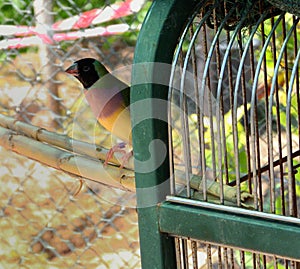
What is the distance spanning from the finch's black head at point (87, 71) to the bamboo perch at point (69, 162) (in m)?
0.14

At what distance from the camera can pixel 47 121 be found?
97.2 inches

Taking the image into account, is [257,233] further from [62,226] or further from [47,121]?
Result: [47,121]

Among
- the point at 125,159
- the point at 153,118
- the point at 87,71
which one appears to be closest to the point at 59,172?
the point at 87,71

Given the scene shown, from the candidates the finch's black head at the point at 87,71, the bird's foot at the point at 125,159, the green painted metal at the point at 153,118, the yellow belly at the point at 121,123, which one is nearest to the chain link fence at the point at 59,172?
the finch's black head at the point at 87,71

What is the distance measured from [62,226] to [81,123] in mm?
336

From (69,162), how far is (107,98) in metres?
0.14

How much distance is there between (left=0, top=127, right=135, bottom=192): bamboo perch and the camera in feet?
→ 3.44

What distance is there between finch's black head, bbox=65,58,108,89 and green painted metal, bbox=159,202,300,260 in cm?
64

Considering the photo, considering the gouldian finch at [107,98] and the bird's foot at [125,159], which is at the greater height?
the gouldian finch at [107,98]

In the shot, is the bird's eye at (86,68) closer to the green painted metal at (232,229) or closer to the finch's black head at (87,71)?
the finch's black head at (87,71)

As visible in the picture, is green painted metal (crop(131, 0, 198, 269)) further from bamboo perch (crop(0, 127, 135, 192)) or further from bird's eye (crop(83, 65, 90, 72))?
bird's eye (crop(83, 65, 90, 72))

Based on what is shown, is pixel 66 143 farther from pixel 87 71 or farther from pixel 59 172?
pixel 59 172

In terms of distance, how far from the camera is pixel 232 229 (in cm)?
72

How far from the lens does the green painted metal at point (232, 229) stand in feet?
2.27
